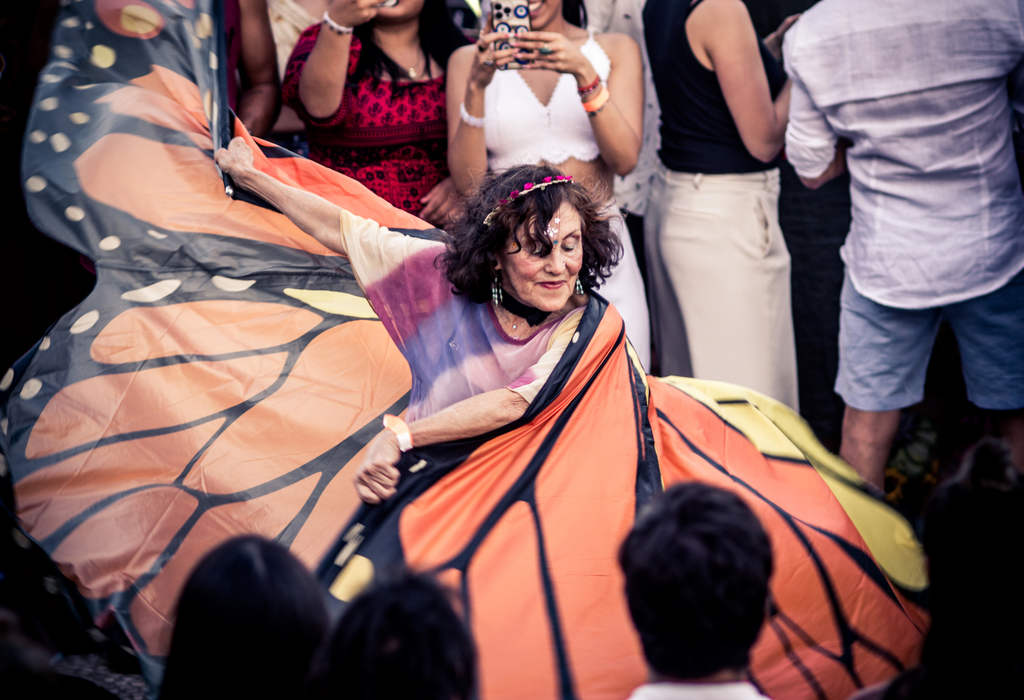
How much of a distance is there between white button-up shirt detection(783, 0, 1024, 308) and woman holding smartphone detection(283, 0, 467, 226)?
1.10 meters

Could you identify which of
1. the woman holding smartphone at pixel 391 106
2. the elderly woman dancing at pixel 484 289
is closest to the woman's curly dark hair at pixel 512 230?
the elderly woman dancing at pixel 484 289

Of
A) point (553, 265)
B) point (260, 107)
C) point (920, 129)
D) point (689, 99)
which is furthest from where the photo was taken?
point (260, 107)

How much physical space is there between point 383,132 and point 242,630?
2055mm

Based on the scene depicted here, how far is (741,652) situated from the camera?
128cm

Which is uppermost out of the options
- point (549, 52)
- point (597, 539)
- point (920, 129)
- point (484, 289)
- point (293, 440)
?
point (549, 52)

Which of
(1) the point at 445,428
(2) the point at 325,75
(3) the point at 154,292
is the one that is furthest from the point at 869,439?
(3) the point at 154,292

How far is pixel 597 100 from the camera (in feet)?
8.74

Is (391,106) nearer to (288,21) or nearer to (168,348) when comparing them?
(288,21)

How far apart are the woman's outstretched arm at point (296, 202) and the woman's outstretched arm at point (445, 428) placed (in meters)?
0.63

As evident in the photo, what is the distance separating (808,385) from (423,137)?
1.94 meters

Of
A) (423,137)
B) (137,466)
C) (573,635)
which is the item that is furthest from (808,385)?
(137,466)

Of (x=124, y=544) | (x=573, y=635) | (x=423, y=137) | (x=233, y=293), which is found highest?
(x=423, y=137)

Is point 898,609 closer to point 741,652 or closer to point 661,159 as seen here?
point 741,652

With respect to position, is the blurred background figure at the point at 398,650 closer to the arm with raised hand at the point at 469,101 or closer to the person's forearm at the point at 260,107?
the arm with raised hand at the point at 469,101
